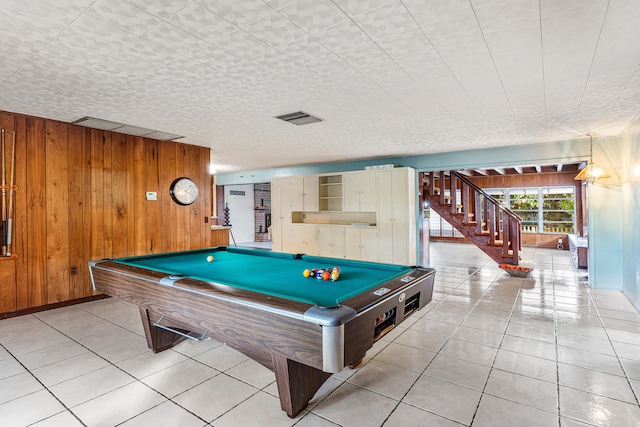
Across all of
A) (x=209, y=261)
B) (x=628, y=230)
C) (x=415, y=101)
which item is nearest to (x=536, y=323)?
(x=628, y=230)

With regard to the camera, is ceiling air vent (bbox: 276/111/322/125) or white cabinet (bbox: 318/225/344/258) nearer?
ceiling air vent (bbox: 276/111/322/125)

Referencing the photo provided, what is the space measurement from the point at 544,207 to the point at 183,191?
33.9ft

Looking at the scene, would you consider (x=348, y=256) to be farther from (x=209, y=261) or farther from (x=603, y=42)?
(x=603, y=42)

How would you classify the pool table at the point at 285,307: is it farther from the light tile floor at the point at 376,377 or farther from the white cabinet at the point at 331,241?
the white cabinet at the point at 331,241

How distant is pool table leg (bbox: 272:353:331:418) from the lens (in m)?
1.82

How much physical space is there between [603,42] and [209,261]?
139 inches

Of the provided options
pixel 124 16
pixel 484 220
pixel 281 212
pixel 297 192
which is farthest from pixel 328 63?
pixel 484 220

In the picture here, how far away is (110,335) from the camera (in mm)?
3143

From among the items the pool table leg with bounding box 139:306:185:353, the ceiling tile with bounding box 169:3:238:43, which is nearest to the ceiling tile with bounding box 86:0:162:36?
the ceiling tile with bounding box 169:3:238:43

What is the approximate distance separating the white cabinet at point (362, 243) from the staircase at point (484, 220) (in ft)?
5.79

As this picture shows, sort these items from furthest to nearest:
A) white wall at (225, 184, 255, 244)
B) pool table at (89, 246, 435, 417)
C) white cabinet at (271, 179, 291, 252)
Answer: white wall at (225, 184, 255, 244)
white cabinet at (271, 179, 291, 252)
pool table at (89, 246, 435, 417)

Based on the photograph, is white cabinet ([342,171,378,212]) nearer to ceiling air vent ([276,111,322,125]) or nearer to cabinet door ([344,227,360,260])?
cabinet door ([344,227,360,260])

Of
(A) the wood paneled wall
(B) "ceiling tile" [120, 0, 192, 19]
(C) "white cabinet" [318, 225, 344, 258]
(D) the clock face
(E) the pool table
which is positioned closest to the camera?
(E) the pool table

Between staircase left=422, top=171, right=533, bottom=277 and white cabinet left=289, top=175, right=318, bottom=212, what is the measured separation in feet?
8.16
